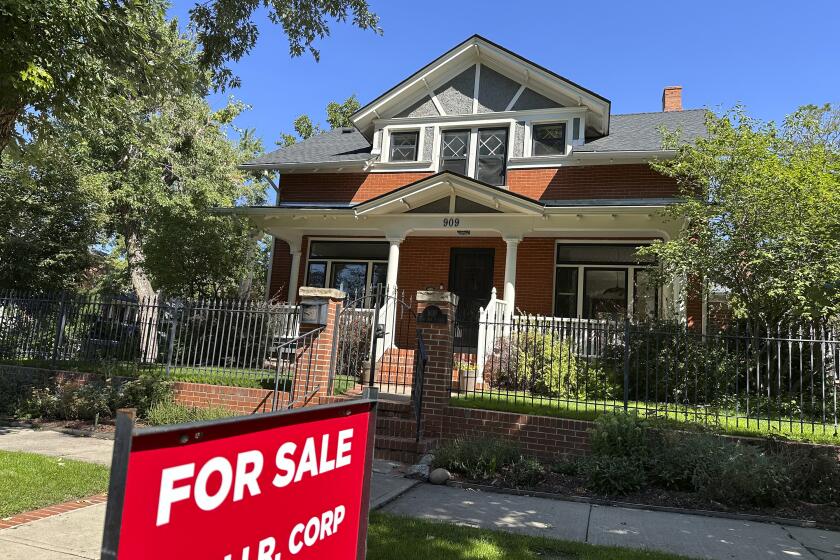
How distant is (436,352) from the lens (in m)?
8.76

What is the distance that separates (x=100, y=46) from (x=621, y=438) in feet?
29.8

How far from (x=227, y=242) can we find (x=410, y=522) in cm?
1349

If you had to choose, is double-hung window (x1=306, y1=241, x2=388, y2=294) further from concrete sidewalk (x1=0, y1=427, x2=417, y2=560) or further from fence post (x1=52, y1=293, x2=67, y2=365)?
concrete sidewalk (x1=0, y1=427, x2=417, y2=560)

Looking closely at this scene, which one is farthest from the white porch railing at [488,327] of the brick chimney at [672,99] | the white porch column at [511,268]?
the brick chimney at [672,99]

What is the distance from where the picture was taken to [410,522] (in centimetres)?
523

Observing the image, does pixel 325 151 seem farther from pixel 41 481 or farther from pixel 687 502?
pixel 687 502

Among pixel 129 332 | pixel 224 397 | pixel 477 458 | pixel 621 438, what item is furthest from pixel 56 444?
pixel 621 438

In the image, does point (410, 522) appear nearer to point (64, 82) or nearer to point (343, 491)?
point (343, 491)

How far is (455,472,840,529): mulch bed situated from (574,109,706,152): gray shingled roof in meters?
8.79

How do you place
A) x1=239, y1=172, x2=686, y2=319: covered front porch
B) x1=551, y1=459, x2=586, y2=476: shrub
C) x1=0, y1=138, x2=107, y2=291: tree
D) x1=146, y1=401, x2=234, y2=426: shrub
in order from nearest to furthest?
x1=551, y1=459, x2=586, y2=476: shrub → x1=146, y1=401, x2=234, y2=426: shrub → x1=239, y1=172, x2=686, y2=319: covered front porch → x1=0, y1=138, x2=107, y2=291: tree

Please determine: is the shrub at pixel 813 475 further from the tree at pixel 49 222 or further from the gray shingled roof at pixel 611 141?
the tree at pixel 49 222

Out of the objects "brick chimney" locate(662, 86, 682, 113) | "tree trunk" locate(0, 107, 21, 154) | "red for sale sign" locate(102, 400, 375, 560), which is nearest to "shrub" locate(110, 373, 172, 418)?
"tree trunk" locate(0, 107, 21, 154)

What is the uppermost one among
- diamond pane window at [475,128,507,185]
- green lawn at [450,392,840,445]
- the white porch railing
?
diamond pane window at [475,128,507,185]

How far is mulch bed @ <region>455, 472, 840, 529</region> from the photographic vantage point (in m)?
6.11
